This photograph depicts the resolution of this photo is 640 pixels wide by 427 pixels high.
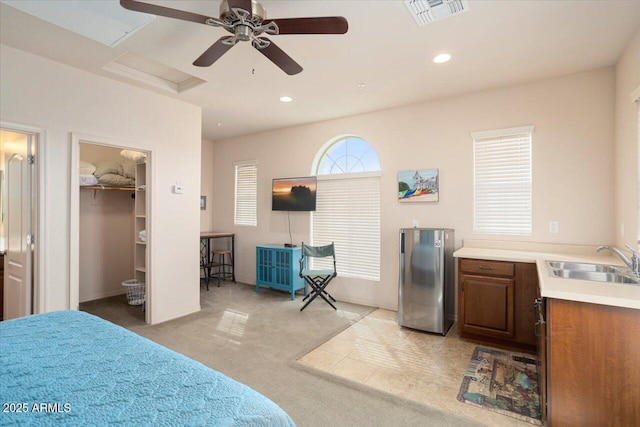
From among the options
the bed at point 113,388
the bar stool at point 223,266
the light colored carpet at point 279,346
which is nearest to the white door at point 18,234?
the light colored carpet at point 279,346

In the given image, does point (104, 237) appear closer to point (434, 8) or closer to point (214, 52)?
point (214, 52)

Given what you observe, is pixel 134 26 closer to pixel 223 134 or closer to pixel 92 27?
pixel 92 27

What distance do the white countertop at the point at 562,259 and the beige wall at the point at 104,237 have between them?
5.01m

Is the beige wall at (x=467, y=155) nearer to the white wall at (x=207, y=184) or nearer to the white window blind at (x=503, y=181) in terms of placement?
the white window blind at (x=503, y=181)

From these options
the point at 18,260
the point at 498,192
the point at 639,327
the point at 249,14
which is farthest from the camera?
the point at 498,192

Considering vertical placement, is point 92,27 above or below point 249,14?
above

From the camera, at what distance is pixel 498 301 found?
3.07 meters

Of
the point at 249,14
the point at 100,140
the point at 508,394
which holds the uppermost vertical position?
the point at 249,14

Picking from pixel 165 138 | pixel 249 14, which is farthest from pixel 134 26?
pixel 165 138

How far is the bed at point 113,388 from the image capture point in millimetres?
934

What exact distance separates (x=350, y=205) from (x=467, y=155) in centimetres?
174

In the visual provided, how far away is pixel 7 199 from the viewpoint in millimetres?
3365

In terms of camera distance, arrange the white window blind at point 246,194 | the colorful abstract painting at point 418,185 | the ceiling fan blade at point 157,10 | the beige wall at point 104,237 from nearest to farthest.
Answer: the ceiling fan blade at point 157,10
the colorful abstract painting at point 418,185
the beige wall at point 104,237
the white window blind at point 246,194

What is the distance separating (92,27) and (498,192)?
416cm
